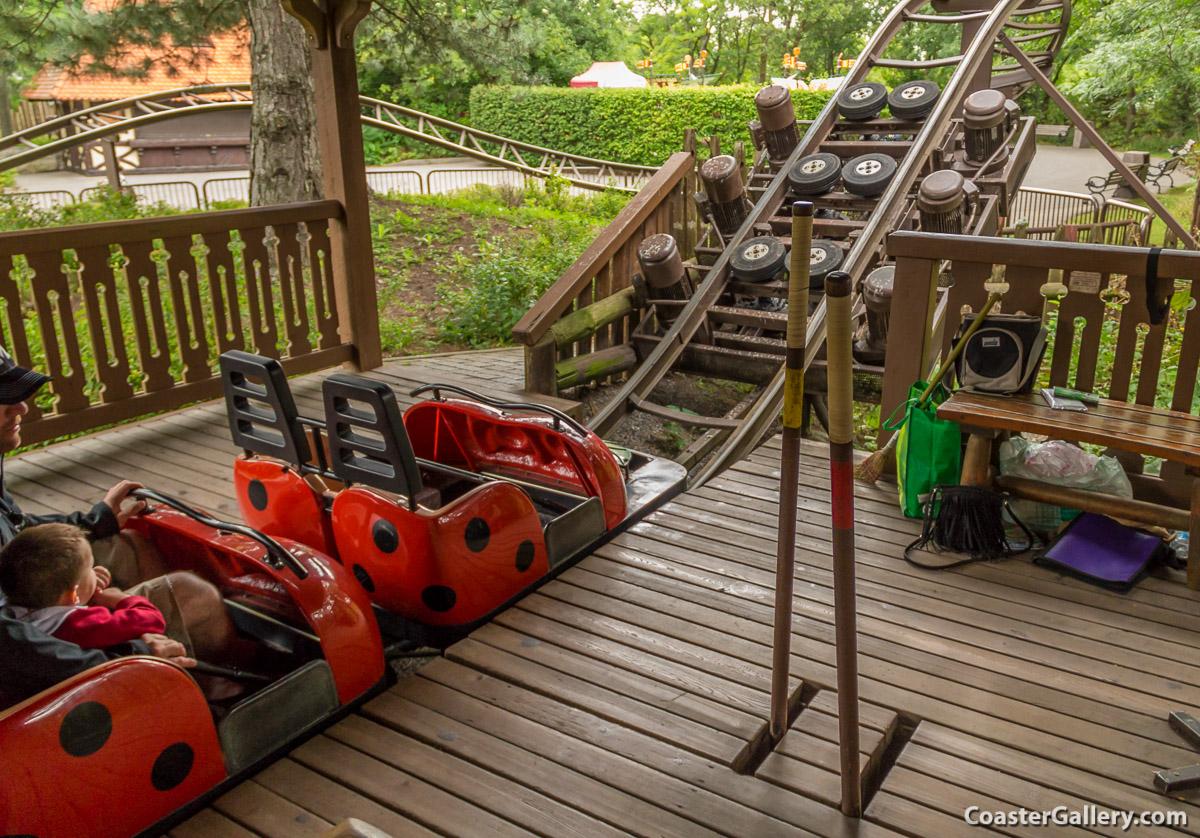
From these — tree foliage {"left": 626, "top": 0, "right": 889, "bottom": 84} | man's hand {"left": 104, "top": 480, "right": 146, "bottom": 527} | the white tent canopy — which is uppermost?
tree foliage {"left": 626, "top": 0, "right": 889, "bottom": 84}

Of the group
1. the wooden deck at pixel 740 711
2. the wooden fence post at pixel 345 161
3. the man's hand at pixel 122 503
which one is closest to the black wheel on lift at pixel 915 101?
the wooden fence post at pixel 345 161

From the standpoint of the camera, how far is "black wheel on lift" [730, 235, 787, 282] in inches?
245

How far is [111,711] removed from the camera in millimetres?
1914

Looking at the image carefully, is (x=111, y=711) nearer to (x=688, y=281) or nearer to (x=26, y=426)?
(x=26, y=426)

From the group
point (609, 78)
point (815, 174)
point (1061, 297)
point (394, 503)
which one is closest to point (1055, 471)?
point (1061, 297)

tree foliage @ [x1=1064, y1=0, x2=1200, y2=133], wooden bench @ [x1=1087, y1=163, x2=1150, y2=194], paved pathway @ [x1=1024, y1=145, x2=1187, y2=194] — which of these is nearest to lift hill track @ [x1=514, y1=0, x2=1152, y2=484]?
wooden bench @ [x1=1087, y1=163, x2=1150, y2=194]

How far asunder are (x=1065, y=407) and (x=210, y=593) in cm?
287

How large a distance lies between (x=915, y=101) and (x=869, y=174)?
1311mm

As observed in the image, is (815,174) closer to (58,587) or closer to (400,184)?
(58,587)

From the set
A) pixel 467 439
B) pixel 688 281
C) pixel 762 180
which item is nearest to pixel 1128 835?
pixel 467 439

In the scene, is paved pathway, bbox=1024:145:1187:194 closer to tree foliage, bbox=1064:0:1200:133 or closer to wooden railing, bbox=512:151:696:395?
tree foliage, bbox=1064:0:1200:133

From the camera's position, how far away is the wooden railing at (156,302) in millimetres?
4227

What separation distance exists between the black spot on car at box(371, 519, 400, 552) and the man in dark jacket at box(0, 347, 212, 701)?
19.6 inches

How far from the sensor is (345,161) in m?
5.41
